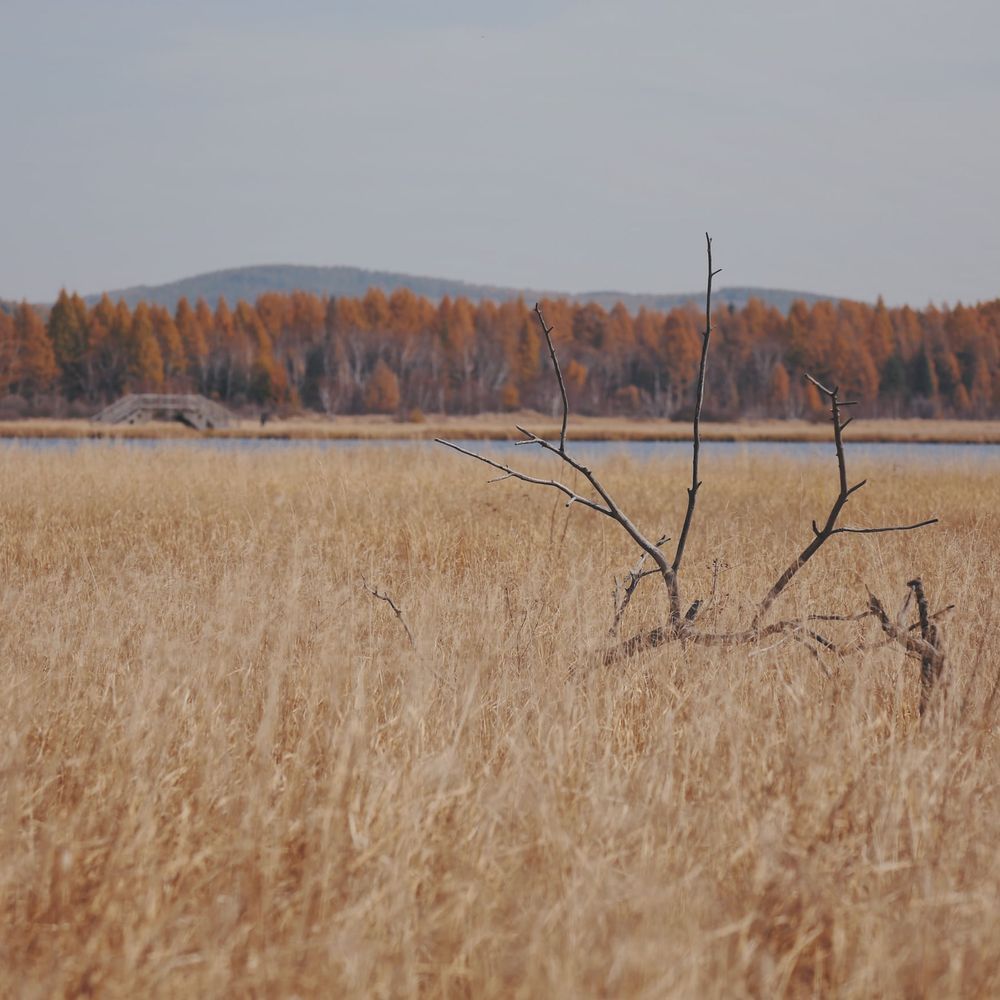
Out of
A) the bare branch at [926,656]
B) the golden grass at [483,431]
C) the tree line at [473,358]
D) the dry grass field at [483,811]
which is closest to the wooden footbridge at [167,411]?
the golden grass at [483,431]

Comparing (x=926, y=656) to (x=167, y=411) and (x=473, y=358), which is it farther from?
(x=473, y=358)

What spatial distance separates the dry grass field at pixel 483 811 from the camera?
1.76 m

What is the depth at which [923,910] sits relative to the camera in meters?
1.98

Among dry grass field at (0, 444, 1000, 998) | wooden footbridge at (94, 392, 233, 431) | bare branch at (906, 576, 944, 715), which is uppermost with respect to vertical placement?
wooden footbridge at (94, 392, 233, 431)

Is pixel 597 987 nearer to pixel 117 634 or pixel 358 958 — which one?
pixel 358 958

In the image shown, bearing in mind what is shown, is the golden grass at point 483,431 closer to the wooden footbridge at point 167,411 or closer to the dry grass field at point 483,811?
the wooden footbridge at point 167,411

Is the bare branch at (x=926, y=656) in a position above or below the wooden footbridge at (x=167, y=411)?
below

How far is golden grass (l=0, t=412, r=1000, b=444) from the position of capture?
1483 inches

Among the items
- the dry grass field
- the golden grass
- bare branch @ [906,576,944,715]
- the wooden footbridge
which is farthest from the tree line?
bare branch @ [906,576,944,715]

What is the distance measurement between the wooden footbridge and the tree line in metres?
26.8

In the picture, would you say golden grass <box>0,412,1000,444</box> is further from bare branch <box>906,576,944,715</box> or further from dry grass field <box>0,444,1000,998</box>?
bare branch <box>906,576,944,715</box>

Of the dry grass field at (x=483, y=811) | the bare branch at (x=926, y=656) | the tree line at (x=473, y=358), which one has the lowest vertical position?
the dry grass field at (x=483, y=811)

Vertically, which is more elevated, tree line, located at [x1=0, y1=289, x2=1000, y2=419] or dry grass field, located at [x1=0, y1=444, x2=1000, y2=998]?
tree line, located at [x1=0, y1=289, x2=1000, y2=419]

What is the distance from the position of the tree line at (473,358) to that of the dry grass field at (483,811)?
6687 centimetres
